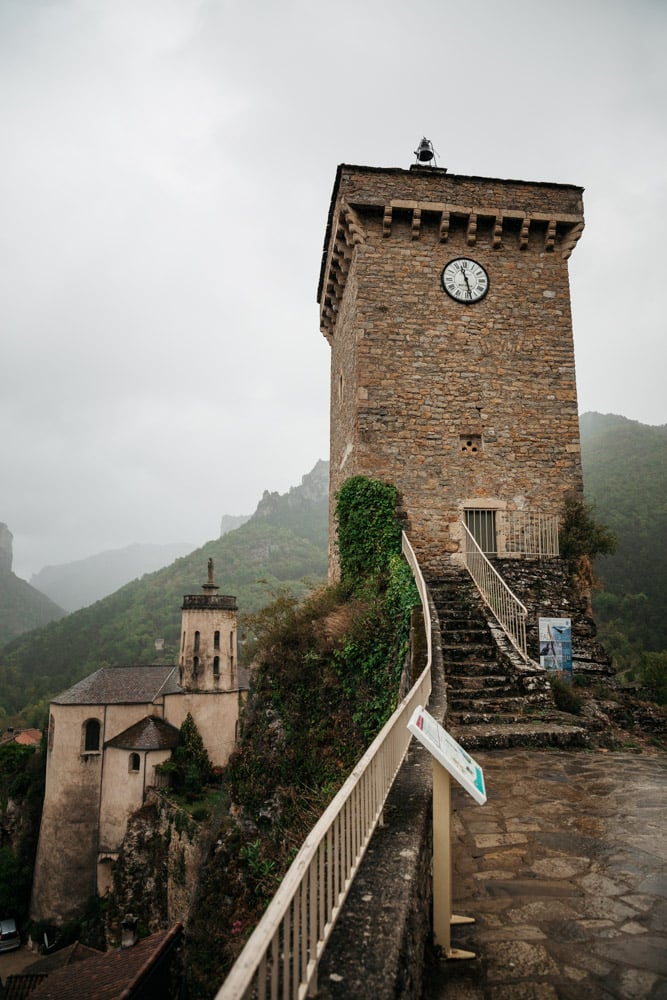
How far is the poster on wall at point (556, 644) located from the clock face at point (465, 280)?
311 inches

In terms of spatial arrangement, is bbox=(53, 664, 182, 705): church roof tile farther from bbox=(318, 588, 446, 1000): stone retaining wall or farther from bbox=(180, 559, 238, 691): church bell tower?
bbox=(318, 588, 446, 1000): stone retaining wall

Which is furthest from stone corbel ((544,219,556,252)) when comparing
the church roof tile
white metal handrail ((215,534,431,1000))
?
the church roof tile

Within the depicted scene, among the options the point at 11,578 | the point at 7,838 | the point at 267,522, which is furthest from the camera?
the point at 11,578

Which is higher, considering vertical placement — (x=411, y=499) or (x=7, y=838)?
(x=411, y=499)

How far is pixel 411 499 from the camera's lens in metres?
13.1

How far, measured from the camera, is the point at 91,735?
3241cm

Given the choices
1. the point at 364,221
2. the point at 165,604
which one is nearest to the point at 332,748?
the point at 364,221

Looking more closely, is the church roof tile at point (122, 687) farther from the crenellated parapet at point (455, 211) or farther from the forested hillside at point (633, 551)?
the crenellated parapet at point (455, 211)

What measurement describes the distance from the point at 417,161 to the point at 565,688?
46.7 feet

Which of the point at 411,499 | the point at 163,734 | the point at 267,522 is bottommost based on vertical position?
the point at 163,734

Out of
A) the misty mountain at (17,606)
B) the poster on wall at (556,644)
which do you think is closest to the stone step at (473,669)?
the poster on wall at (556,644)

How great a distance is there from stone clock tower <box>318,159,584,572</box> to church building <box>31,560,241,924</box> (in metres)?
25.0

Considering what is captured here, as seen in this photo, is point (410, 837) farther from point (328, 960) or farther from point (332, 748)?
point (332, 748)

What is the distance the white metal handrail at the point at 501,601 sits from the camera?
31.8 ft
